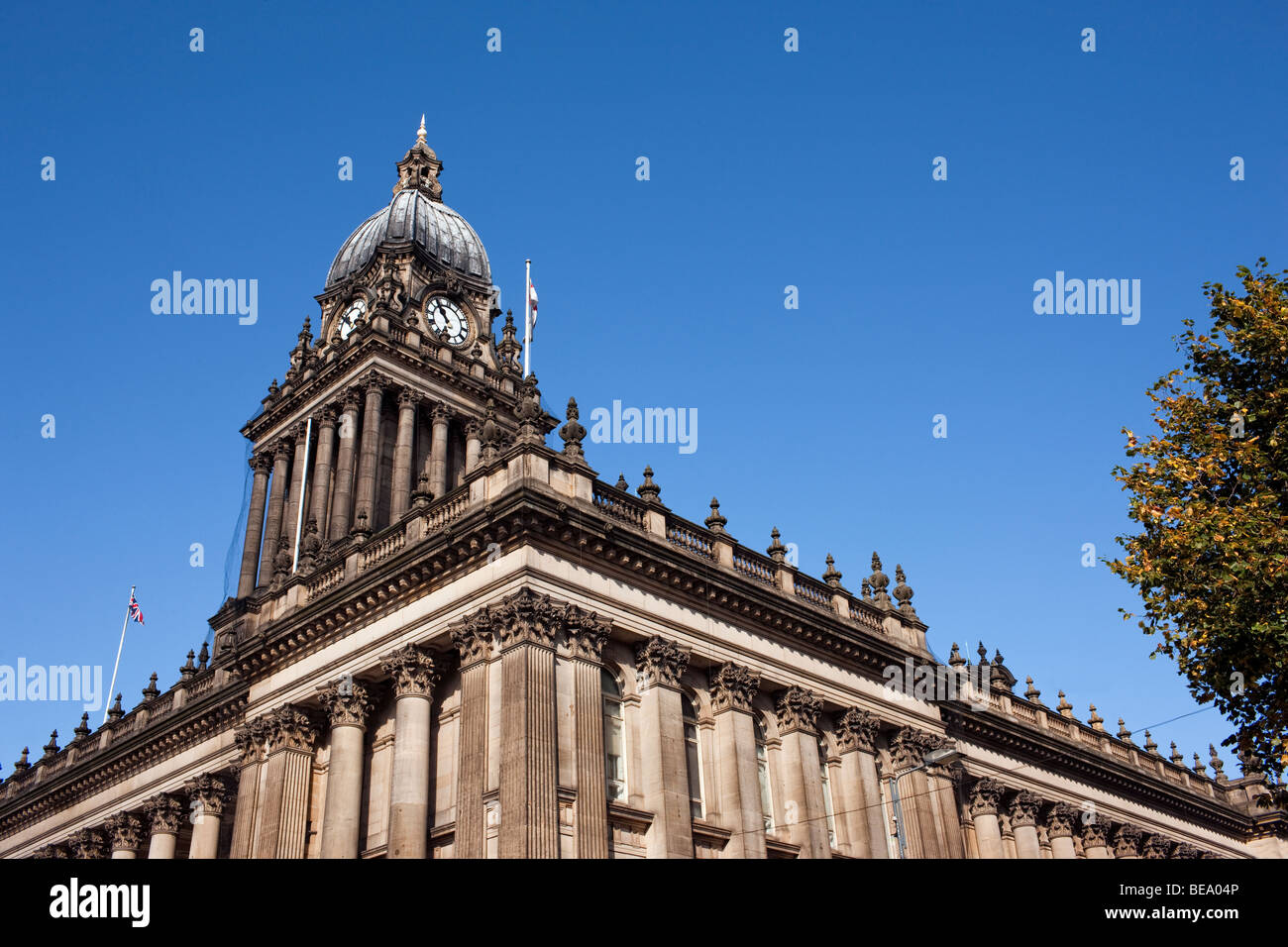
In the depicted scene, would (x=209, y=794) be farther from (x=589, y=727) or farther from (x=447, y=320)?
(x=447, y=320)

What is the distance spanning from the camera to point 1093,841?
49406 millimetres

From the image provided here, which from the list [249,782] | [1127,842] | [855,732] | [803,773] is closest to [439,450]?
[249,782]

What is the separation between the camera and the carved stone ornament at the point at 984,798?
141 feet

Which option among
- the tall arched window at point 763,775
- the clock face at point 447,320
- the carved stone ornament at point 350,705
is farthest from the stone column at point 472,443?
the tall arched window at point 763,775

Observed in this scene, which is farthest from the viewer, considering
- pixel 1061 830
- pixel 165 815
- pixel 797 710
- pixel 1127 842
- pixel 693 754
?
pixel 1127 842

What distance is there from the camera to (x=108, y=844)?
42312 millimetres

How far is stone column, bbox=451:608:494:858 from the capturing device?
85.0 feet

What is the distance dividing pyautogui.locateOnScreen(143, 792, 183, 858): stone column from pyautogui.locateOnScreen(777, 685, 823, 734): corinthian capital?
21217 mm

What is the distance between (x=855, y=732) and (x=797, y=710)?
3.12m

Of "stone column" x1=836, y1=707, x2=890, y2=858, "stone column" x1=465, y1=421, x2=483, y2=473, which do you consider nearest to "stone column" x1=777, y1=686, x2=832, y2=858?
A: "stone column" x1=836, y1=707, x2=890, y2=858

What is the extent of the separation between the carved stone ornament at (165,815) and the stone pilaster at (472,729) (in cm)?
1592
